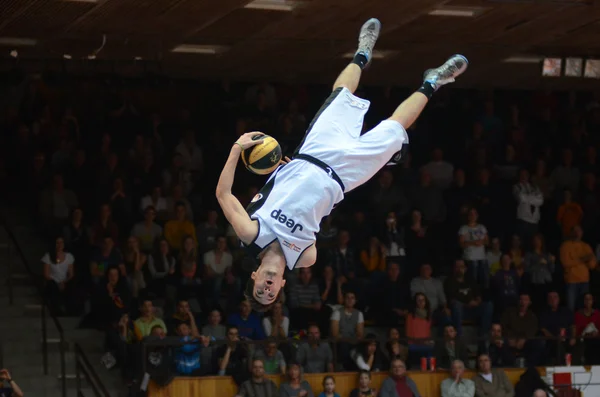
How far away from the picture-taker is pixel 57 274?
677 inches

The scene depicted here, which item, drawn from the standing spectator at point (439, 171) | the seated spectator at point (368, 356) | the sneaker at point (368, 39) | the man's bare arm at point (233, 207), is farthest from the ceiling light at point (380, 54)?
the man's bare arm at point (233, 207)

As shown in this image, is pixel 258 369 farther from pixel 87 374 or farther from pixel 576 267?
pixel 576 267

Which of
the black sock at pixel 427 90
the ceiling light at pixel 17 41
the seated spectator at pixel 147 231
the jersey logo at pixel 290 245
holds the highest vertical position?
the ceiling light at pixel 17 41

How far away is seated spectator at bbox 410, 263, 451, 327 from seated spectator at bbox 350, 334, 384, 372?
146 cm

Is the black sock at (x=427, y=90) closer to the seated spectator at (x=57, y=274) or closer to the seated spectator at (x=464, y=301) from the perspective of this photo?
the seated spectator at (x=57, y=274)

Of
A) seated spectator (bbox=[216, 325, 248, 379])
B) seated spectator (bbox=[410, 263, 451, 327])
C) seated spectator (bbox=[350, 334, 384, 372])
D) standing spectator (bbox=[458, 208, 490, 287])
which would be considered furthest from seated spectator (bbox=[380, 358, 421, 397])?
standing spectator (bbox=[458, 208, 490, 287])

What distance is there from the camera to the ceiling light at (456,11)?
1720 centimetres

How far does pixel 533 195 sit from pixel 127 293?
7.04 m

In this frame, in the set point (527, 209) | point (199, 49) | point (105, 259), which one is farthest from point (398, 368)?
point (199, 49)

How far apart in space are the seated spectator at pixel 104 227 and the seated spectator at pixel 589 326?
23.6 ft

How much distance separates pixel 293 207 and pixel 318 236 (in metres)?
9.11

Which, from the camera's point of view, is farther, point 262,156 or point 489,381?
point 489,381

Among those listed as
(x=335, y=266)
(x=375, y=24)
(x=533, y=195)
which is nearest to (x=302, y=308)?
(x=335, y=266)

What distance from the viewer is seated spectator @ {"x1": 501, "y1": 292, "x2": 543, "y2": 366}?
719 inches
